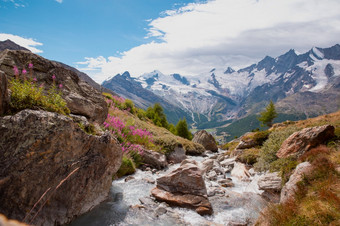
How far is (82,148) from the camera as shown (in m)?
8.00

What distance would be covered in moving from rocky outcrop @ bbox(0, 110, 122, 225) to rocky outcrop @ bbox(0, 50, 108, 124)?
15.6 feet

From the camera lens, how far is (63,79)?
13000 millimetres

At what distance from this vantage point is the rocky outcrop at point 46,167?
5828 mm

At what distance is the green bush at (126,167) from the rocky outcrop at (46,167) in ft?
14.8

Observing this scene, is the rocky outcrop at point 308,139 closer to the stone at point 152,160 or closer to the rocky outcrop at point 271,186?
the rocky outcrop at point 271,186

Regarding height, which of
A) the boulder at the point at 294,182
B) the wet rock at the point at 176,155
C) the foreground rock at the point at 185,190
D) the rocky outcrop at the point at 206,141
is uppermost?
the boulder at the point at 294,182

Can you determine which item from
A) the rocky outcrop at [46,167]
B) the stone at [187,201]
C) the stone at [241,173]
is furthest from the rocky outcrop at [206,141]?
the rocky outcrop at [46,167]

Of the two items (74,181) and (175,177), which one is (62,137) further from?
(175,177)

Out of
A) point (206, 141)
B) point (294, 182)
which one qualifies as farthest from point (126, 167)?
point (206, 141)

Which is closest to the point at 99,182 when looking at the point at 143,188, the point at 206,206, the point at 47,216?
the point at 47,216

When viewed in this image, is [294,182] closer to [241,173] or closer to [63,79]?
[241,173]

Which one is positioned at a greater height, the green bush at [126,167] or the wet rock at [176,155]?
the green bush at [126,167]

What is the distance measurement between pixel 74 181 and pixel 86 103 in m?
6.57

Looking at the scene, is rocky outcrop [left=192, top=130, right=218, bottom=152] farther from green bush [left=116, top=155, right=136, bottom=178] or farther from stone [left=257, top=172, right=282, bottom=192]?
stone [left=257, top=172, right=282, bottom=192]
